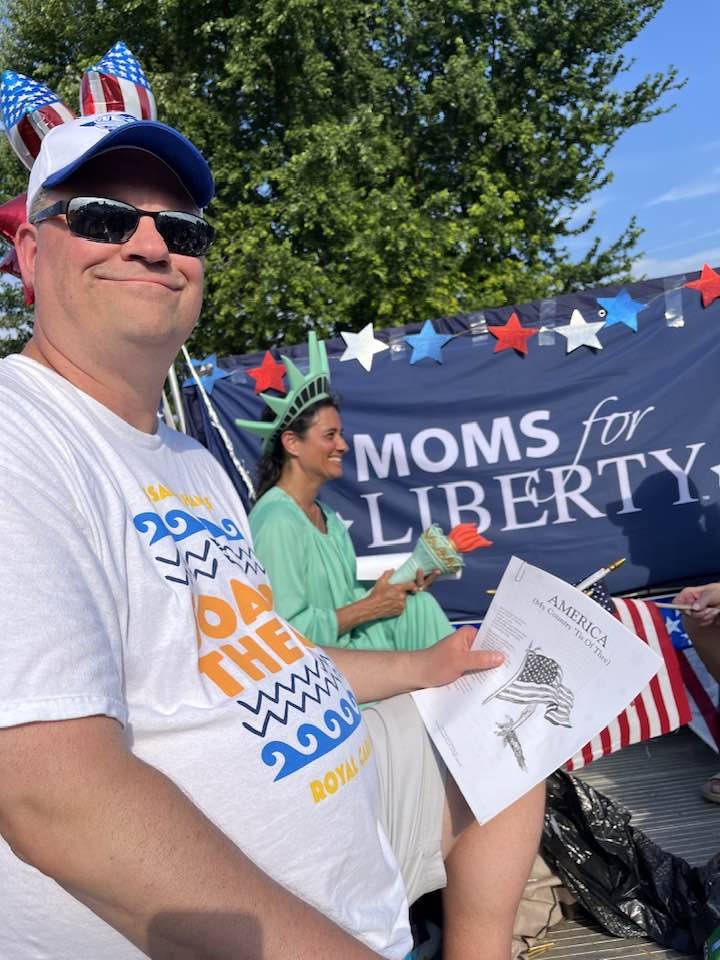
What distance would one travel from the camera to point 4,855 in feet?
2.98

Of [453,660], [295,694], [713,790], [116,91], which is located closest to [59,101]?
[116,91]

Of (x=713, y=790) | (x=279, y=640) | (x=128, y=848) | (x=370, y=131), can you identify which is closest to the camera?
(x=128, y=848)

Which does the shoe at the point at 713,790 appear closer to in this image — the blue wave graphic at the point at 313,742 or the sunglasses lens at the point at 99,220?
the blue wave graphic at the point at 313,742

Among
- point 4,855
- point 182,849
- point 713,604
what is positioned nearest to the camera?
point 182,849

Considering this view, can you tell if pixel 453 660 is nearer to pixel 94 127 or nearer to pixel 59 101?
pixel 94 127

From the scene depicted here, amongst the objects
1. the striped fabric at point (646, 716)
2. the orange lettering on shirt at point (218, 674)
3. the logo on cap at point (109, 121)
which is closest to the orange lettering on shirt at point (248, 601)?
the orange lettering on shirt at point (218, 674)

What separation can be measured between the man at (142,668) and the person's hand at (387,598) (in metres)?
1.32

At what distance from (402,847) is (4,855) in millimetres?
825

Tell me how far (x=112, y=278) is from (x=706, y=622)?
256 centimetres

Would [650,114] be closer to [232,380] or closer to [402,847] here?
[232,380]

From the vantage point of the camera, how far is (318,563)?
9.41 feet

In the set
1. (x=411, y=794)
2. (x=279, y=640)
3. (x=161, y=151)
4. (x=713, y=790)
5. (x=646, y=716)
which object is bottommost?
(x=713, y=790)

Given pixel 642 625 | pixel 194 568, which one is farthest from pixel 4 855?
pixel 642 625

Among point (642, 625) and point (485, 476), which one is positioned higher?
point (485, 476)
